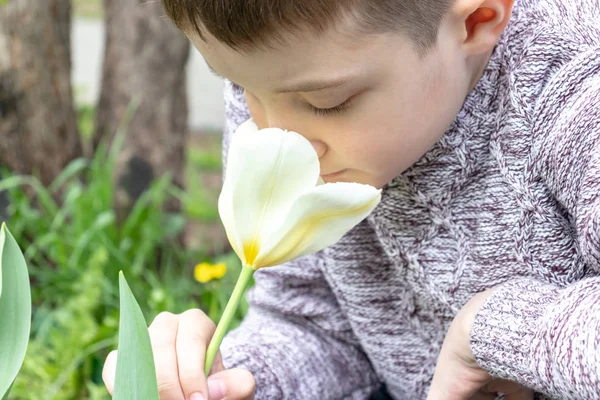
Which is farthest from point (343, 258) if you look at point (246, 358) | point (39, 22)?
point (39, 22)

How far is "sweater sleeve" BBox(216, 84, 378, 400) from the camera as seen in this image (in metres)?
1.19

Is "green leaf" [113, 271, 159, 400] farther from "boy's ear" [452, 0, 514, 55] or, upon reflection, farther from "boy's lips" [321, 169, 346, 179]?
"boy's ear" [452, 0, 514, 55]

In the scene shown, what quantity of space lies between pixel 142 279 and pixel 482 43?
1280 mm

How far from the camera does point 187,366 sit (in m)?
0.82

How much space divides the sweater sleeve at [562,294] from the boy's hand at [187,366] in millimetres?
255

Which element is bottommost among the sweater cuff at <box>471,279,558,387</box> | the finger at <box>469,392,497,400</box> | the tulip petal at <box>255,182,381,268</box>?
the finger at <box>469,392,497,400</box>

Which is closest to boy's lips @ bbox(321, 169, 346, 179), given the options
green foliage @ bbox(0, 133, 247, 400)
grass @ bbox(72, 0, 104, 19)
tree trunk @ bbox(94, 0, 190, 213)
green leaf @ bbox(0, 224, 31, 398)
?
green leaf @ bbox(0, 224, 31, 398)

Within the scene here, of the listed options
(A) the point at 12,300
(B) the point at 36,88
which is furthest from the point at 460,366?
(B) the point at 36,88

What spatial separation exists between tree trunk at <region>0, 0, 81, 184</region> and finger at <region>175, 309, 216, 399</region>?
3.96 feet

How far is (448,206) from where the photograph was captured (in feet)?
3.37

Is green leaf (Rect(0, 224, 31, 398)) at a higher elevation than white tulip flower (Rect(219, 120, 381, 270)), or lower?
lower

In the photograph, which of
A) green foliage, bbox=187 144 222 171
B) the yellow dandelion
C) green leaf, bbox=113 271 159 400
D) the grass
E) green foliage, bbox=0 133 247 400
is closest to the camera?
green leaf, bbox=113 271 159 400

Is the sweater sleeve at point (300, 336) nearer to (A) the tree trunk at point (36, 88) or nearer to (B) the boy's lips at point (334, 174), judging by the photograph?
(B) the boy's lips at point (334, 174)

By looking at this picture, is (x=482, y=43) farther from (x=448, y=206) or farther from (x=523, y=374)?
(x=523, y=374)
